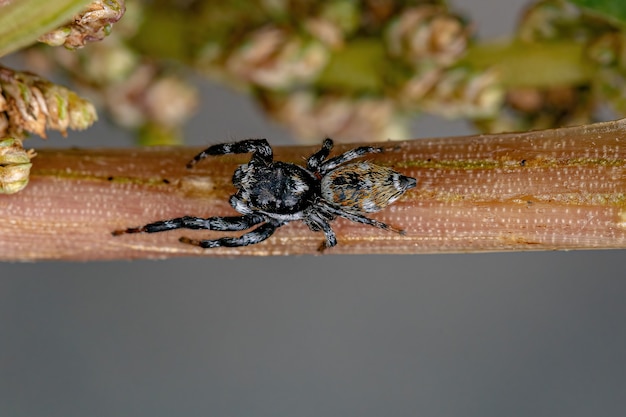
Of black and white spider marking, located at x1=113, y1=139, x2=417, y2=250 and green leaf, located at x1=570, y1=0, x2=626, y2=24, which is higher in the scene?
green leaf, located at x1=570, y1=0, x2=626, y2=24

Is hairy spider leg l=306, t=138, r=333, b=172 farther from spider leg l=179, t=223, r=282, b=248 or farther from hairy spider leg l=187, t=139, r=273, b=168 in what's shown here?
spider leg l=179, t=223, r=282, b=248

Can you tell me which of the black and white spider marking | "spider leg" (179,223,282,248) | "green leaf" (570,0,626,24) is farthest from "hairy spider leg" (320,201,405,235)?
"green leaf" (570,0,626,24)

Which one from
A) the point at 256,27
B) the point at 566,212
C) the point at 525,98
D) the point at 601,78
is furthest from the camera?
the point at 525,98

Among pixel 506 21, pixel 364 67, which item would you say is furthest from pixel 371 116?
pixel 506 21

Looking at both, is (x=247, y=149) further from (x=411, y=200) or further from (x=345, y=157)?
(x=411, y=200)

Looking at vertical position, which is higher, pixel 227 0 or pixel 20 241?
pixel 227 0

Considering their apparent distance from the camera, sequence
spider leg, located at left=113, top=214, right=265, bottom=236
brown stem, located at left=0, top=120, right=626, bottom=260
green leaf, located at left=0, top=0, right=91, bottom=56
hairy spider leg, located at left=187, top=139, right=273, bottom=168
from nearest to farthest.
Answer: green leaf, located at left=0, top=0, right=91, bottom=56 → brown stem, located at left=0, top=120, right=626, bottom=260 → spider leg, located at left=113, top=214, right=265, bottom=236 → hairy spider leg, located at left=187, top=139, right=273, bottom=168

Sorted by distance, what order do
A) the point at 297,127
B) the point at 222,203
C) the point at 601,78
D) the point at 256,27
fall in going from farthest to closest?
the point at 297,127 < the point at 256,27 < the point at 601,78 < the point at 222,203

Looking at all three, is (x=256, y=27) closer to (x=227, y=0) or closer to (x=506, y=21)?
(x=227, y=0)
